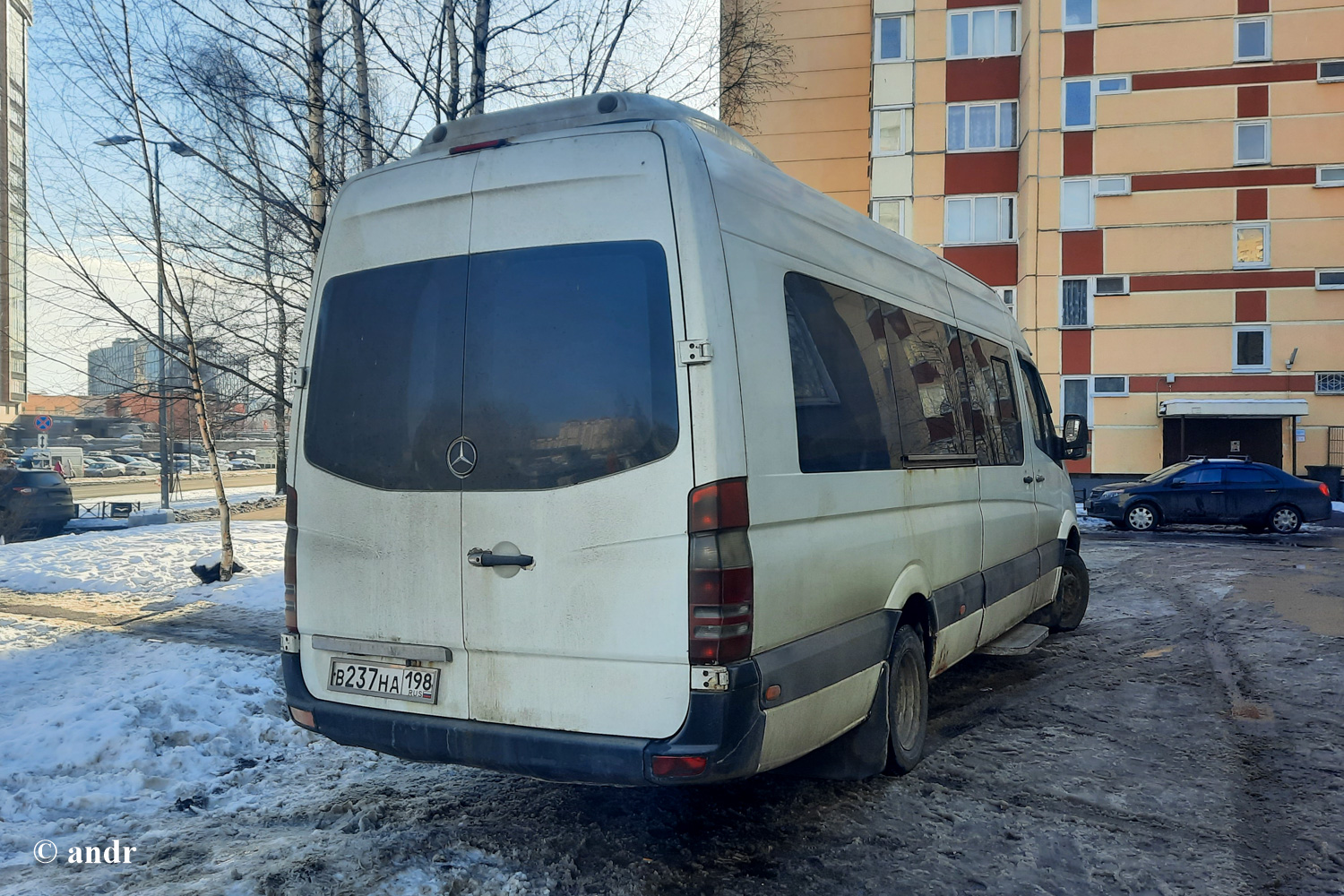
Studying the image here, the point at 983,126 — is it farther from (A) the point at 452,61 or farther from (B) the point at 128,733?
(B) the point at 128,733

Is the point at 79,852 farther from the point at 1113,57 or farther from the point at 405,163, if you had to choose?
the point at 1113,57

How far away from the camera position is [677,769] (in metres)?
3.42

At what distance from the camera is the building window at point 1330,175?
2862 cm

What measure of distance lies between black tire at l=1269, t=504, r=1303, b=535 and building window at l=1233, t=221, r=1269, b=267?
39.7ft

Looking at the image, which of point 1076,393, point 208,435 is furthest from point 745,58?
point 1076,393

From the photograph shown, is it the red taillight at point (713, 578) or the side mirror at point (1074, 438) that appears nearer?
the red taillight at point (713, 578)

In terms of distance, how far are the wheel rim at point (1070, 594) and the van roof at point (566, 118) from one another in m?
5.75

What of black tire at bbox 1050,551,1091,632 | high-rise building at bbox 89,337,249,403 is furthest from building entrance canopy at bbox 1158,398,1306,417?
high-rise building at bbox 89,337,249,403

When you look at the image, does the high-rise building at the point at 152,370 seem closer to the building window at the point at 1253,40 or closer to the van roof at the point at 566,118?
the van roof at the point at 566,118

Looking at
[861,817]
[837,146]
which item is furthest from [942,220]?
[861,817]

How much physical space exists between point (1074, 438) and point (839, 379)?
15.1ft

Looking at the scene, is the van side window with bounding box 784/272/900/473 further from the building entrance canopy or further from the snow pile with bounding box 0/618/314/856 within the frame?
the building entrance canopy

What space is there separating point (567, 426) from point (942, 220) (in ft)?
99.3

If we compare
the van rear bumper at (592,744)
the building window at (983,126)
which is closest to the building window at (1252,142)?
the building window at (983,126)
